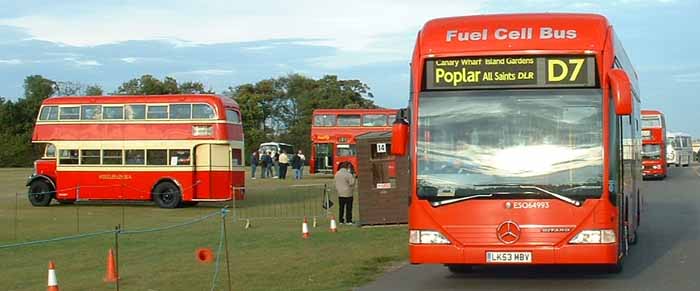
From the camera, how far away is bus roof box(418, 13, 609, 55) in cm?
1254

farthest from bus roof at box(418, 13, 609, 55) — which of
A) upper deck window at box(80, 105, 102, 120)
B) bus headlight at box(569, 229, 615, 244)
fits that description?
upper deck window at box(80, 105, 102, 120)

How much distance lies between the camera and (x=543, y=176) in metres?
12.3

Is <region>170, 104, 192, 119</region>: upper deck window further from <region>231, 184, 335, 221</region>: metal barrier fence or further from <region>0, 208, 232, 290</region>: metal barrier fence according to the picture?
<region>0, 208, 232, 290</region>: metal barrier fence

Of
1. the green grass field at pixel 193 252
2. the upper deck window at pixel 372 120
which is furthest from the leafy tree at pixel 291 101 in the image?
the green grass field at pixel 193 252

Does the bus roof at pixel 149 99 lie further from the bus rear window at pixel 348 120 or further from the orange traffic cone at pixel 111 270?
the bus rear window at pixel 348 120

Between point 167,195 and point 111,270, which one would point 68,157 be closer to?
point 167,195

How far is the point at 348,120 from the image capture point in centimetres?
5678

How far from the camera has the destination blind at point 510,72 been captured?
40.9 feet

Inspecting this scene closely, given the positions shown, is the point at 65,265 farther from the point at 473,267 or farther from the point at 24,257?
the point at 473,267

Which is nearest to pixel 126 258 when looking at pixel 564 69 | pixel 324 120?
pixel 564 69

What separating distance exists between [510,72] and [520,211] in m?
1.71

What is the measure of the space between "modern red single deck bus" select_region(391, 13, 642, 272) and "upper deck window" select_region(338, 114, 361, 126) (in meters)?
43.8

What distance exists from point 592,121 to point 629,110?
0.77m

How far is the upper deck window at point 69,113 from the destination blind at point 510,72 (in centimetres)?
2572
